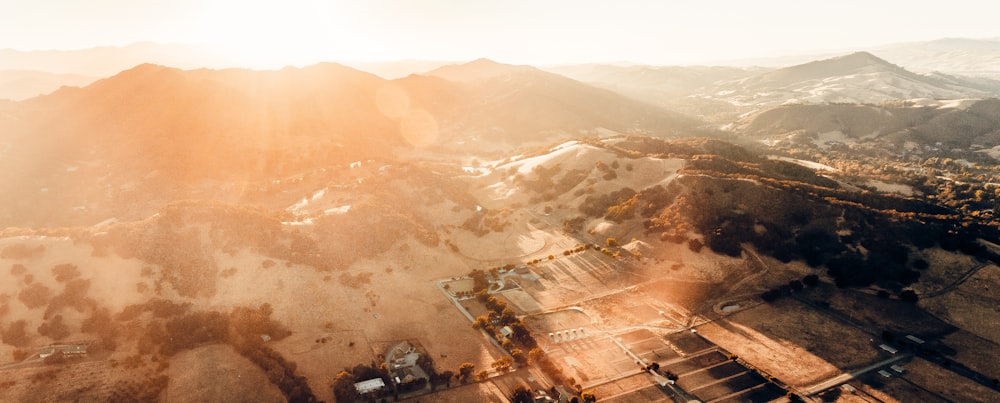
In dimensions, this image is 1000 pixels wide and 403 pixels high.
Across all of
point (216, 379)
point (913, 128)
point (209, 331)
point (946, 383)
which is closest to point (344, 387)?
point (216, 379)

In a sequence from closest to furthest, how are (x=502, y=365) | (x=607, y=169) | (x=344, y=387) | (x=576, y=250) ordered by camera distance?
(x=344, y=387) → (x=502, y=365) → (x=576, y=250) → (x=607, y=169)

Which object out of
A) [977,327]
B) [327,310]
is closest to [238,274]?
[327,310]

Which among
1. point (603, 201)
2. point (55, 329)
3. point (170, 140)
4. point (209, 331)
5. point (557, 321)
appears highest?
point (170, 140)

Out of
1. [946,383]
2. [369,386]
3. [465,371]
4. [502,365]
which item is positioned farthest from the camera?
[502,365]

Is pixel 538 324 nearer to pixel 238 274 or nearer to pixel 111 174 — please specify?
pixel 238 274

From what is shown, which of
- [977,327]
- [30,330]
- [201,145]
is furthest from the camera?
[201,145]

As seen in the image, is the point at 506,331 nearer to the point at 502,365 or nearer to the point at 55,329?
the point at 502,365

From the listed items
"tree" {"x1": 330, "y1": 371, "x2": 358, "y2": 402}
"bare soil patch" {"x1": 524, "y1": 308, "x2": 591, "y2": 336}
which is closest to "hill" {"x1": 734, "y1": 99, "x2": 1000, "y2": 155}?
"bare soil patch" {"x1": 524, "y1": 308, "x2": 591, "y2": 336}
